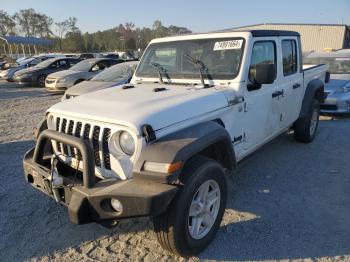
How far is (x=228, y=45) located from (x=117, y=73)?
6634 millimetres

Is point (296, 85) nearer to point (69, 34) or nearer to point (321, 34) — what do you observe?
point (321, 34)

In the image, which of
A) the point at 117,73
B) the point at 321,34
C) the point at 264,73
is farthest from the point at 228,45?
the point at 321,34

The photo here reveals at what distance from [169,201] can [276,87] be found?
9.05 feet

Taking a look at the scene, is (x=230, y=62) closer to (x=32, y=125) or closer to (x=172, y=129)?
(x=172, y=129)

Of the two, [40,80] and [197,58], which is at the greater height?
[197,58]

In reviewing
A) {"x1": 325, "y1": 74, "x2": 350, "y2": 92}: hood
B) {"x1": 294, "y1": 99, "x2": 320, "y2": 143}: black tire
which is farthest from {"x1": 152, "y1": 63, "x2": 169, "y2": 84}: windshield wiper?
{"x1": 325, "y1": 74, "x2": 350, "y2": 92}: hood

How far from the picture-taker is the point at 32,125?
27.6 feet

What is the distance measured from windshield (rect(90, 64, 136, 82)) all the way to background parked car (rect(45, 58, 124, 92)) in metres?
3.57

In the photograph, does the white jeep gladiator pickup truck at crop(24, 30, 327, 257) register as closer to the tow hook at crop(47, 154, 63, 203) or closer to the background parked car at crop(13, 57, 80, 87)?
the tow hook at crop(47, 154, 63, 203)

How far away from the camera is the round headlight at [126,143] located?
9.27 feet

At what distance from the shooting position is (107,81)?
9938 mm

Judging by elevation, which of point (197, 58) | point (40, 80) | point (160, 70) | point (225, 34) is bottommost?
point (40, 80)

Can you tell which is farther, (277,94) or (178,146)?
(277,94)

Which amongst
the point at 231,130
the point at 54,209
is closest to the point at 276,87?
Answer: the point at 231,130
